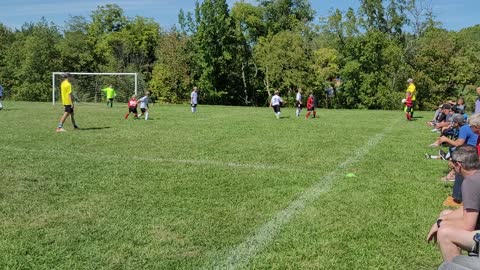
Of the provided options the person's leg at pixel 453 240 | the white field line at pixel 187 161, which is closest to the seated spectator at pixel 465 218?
the person's leg at pixel 453 240

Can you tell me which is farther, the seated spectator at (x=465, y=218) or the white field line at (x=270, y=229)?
the white field line at (x=270, y=229)

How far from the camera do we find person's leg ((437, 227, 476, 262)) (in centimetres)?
362

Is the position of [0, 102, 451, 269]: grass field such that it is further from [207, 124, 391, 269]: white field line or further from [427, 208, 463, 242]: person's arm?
[427, 208, 463, 242]: person's arm

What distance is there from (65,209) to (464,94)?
44.1 m

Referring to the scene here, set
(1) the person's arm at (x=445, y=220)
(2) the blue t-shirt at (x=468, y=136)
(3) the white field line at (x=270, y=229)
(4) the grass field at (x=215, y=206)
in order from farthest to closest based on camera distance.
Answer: (2) the blue t-shirt at (x=468, y=136), (4) the grass field at (x=215, y=206), (3) the white field line at (x=270, y=229), (1) the person's arm at (x=445, y=220)

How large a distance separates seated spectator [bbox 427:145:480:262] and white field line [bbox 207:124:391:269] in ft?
5.53

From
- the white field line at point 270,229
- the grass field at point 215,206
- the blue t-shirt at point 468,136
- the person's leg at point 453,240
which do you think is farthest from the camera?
the blue t-shirt at point 468,136

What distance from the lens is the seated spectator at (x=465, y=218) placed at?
12.1 feet

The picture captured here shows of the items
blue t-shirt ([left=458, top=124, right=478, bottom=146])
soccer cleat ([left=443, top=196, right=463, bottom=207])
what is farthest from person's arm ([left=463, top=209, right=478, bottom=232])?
blue t-shirt ([left=458, top=124, right=478, bottom=146])

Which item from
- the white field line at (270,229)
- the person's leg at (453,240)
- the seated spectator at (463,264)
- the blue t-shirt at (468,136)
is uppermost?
the blue t-shirt at (468,136)

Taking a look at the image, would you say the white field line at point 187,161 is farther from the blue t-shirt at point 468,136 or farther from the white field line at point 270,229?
the blue t-shirt at point 468,136

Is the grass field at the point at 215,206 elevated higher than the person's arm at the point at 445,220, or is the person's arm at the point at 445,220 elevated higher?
the person's arm at the point at 445,220

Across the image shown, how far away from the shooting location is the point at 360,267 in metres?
4.18

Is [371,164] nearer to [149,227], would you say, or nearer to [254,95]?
[149,227]
